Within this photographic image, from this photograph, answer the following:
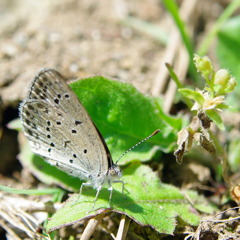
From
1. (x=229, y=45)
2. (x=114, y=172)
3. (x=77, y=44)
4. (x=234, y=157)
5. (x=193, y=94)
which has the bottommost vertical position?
(x=234, y=157)

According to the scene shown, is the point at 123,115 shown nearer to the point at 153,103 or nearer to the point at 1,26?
the point at 153,103

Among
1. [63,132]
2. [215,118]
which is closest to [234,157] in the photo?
[215,118]

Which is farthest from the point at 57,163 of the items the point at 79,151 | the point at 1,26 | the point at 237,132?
the point at 1,26

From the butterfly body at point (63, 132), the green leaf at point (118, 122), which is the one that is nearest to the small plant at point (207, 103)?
the butterfly body at point (63, 132)

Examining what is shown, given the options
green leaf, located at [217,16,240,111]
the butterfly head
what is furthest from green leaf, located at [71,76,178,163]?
green leaf, located at [217,16,240,111]

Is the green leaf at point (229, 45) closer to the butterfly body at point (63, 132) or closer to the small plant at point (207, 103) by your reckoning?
the small plant at point (207, 103)

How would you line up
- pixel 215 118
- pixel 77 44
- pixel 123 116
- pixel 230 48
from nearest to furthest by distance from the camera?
pixel 215 118 → pixel 123 116 → pixel 230 48 → pixel 77 44

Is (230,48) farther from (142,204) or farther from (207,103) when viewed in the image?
(142,204)
